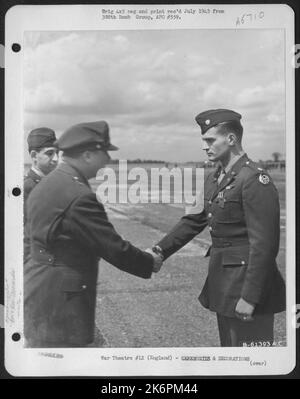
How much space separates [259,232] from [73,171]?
2.46 feet

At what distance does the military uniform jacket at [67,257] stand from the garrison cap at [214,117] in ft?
1.67

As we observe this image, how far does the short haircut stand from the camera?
194 centimetres

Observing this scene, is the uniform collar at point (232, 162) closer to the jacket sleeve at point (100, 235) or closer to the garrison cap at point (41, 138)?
the jacket sleeve at point (100, 235)

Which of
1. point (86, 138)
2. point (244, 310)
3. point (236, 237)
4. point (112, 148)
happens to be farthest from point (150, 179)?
point (244, 310)

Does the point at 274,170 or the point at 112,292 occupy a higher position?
the point at 274,170

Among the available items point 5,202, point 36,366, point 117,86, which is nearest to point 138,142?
point 117,86

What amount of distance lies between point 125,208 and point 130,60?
0.58 metres

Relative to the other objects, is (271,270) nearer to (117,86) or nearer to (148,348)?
(148,348)

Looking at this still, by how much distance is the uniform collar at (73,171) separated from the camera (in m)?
1.92

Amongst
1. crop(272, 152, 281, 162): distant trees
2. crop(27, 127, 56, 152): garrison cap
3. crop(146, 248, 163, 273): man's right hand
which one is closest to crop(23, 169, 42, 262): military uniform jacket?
crop(27, 127, 56, 152): garrison cap

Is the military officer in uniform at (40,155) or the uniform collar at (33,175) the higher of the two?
Result: the military officer in uniform at (40,155)

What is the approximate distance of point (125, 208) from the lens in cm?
197

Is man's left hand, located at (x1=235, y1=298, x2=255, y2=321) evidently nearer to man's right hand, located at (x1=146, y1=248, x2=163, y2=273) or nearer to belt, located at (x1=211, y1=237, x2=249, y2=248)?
belt, located at (x1=211, y1=237, x2=249, y2=248)

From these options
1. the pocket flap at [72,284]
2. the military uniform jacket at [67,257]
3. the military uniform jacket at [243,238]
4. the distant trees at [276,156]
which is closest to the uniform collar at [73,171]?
the military uniform jacket at [67,257]
